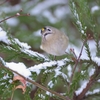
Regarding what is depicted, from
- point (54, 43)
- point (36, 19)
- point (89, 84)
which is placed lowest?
point (89, 84)

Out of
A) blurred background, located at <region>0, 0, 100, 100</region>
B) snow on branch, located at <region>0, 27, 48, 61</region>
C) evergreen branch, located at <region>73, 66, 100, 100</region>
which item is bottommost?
evergreen branch, located at <region>73, 66, 100, 100</region>

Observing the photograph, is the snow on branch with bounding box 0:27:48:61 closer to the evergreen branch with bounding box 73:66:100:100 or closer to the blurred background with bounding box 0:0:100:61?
the evergreen branch with bounding box 73:66:100:100

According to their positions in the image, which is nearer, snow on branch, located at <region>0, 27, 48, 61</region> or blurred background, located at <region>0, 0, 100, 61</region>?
snow on branch, located at <region>0, 27, 48, 61</region>

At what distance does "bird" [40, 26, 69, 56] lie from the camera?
44.7 inches

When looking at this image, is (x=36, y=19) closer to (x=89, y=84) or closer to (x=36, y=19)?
(x=36, y=19)

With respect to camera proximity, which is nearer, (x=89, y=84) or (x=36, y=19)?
(x=89, y=84)

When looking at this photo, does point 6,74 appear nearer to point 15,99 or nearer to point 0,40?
point 0,40

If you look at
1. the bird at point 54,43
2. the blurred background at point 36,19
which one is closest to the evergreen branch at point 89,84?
the bird at point 54,43

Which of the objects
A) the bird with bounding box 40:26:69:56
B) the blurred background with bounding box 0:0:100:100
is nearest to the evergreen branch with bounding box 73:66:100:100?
the bird with bounding box 40:26:69:56

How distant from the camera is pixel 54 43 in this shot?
115cm

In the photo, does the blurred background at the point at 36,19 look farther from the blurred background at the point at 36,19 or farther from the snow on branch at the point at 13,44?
the snow on branch at the point at 13,44

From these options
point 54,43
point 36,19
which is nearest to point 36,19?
point 36,19

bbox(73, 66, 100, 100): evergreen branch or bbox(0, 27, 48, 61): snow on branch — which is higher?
bbox(0, 27, 48, 61): snow on branch

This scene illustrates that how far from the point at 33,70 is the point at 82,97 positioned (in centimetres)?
25
